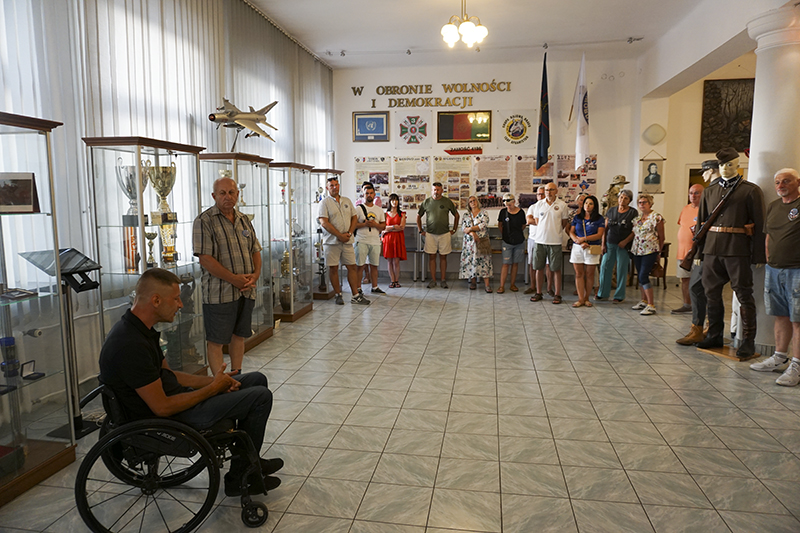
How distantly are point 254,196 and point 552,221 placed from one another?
13.2 feet

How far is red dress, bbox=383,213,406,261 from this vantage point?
8.66 m

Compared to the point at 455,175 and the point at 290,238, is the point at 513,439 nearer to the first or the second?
the point at 290,238

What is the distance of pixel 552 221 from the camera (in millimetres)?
7277

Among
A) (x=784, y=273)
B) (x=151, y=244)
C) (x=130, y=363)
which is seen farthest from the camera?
(x=784, y=273)

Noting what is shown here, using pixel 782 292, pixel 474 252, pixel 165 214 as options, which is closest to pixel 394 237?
pixel 474 252

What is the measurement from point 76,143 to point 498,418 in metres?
3.51

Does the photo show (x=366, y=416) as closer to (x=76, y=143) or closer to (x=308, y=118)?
(x=76, y=143)

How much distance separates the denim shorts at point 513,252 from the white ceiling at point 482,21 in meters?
3.14

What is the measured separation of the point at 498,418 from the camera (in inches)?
139

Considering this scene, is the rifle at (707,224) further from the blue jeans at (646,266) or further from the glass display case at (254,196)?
the glass display case at (254,196)

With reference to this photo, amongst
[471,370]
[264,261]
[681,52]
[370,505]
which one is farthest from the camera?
[681,52]

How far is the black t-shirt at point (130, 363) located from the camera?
2152 mm

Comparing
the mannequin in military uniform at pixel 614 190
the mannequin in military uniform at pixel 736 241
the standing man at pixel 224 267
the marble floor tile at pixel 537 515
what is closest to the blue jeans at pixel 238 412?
the marble floor tile at pixel 537 515

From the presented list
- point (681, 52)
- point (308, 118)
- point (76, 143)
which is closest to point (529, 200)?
point (681, 52)
